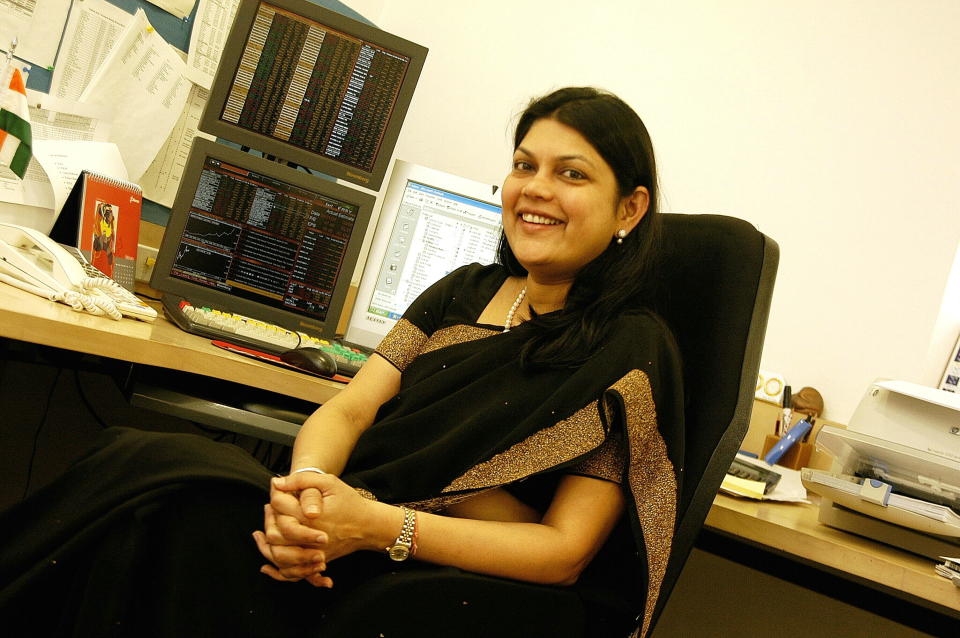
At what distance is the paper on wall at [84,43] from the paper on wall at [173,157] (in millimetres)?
224

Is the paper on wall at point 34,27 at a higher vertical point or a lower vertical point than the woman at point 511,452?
higher

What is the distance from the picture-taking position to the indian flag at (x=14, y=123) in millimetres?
1398

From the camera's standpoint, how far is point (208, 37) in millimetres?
1873

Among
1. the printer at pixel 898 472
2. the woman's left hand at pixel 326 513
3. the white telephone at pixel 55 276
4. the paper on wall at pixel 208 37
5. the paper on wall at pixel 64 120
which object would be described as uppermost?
the paper on wall at pixel 208 37

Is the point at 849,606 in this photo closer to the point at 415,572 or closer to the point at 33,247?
the point at 415,572

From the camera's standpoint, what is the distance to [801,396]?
1865 millimetres

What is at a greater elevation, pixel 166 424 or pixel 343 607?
pixel 343 607

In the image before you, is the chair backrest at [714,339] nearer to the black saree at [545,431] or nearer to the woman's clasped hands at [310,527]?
the black saree at [545,431]

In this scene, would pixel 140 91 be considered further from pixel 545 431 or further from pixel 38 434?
pixel 545 431

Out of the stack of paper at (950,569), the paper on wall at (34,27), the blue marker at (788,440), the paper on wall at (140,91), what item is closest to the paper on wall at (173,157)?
the paper on wall at (140,91)

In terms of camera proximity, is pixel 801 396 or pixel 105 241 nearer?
pixel 105 241

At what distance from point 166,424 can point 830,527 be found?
5.02 ft

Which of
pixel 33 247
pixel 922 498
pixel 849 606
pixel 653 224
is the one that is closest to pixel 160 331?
pixel 33 247

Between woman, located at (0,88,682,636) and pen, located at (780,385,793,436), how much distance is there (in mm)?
787
